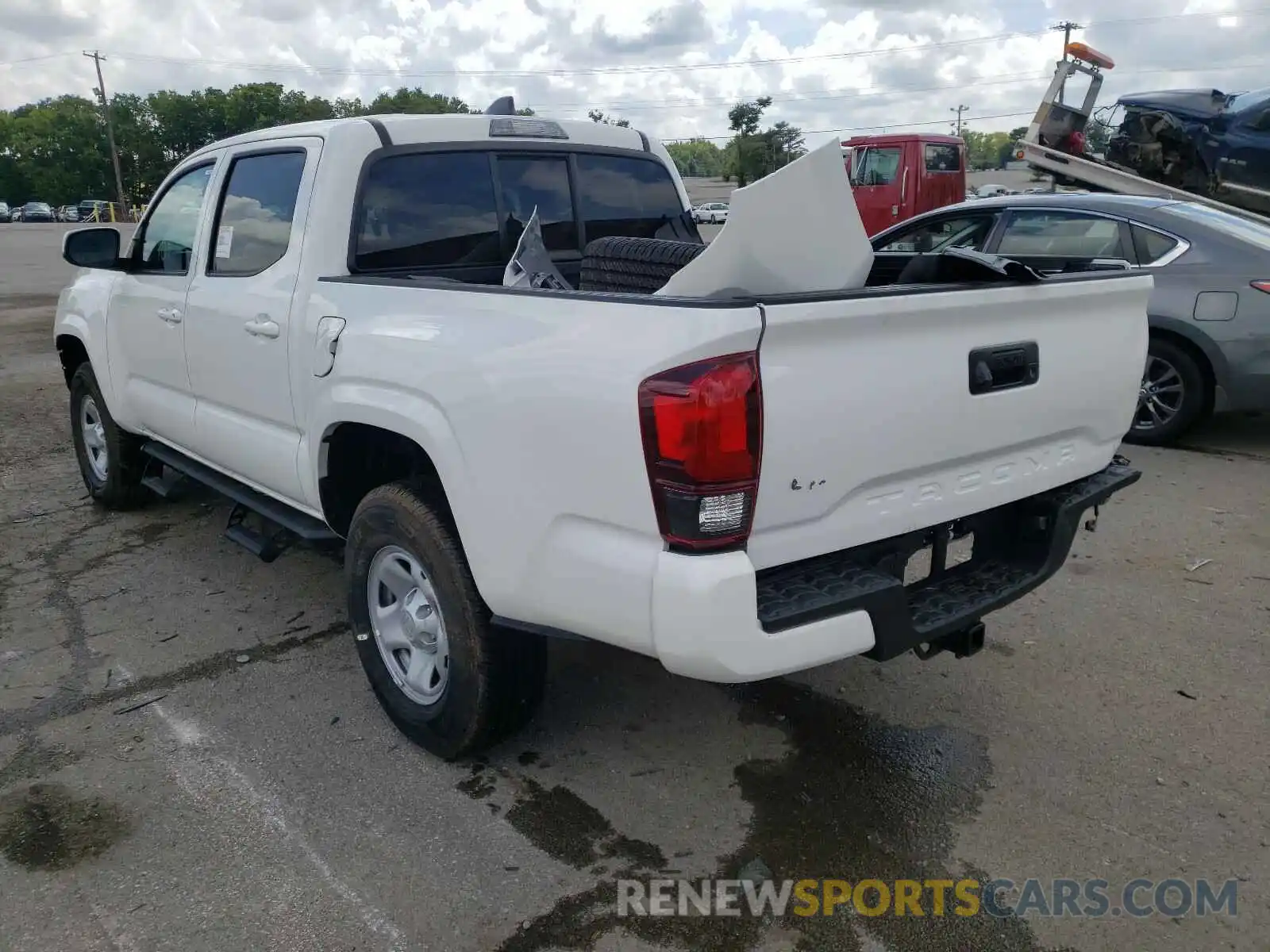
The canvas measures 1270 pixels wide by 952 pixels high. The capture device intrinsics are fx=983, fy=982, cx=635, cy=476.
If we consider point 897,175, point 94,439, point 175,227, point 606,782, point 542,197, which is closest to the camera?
point 606,782

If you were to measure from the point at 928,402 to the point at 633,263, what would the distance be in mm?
1382

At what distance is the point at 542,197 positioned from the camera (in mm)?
4086

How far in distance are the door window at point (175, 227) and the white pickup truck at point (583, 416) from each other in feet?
0.13

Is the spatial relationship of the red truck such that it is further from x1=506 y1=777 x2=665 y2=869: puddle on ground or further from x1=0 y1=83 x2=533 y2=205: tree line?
x1=0 y1=83 x2=533 y2=205: tree line

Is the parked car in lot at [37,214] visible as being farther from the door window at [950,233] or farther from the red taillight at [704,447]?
the red taillight at [704,447]

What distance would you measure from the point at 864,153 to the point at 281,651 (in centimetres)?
1482

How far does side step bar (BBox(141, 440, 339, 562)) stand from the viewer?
3691mm

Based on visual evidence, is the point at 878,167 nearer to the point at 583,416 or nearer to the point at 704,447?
the point at 583,416

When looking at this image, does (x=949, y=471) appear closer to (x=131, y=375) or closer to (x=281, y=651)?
(x=281, y=651)

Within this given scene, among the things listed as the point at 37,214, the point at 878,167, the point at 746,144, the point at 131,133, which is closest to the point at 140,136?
the point at 131,133

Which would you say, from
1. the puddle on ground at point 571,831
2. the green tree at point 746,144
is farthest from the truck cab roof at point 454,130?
the green tree at point 746,144

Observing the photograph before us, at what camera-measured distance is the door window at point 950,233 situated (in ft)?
24.5

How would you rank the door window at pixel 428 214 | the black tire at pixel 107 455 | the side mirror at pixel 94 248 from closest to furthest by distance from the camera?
the door window at pixel 428 214, the side mirror at pixel 94 248, the black tire at pixel 107 455

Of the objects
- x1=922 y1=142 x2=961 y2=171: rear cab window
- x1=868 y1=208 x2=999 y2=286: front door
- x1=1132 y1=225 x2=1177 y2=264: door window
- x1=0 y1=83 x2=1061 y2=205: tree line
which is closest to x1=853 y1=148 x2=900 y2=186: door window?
x1=922 y1=142 x2=961 y2=171: rear cab window
